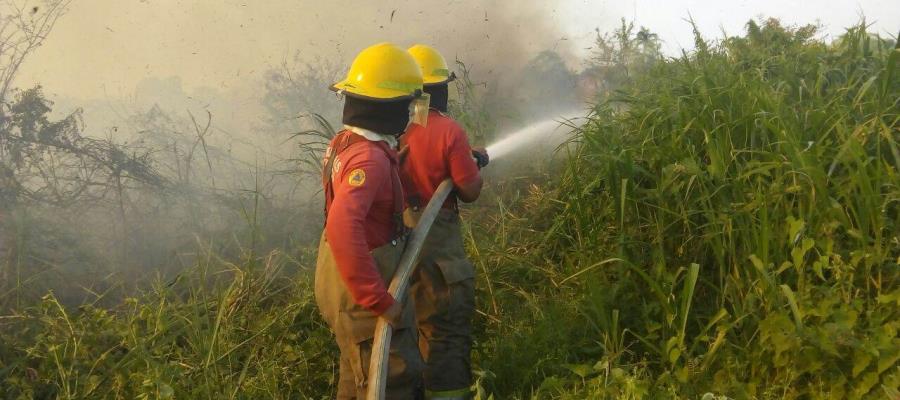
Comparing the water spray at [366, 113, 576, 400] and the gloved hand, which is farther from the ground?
the gloved hand


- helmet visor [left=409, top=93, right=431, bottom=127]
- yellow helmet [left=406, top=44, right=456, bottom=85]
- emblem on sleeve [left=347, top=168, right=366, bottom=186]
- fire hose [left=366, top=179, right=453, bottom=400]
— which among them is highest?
yellow helmet [left=406, top=44, right=456, bottom=85]

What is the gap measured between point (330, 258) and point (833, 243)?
2.06 metres

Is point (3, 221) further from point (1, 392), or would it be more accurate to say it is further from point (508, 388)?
point (508, 388)

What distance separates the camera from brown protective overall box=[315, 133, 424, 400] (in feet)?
9.98

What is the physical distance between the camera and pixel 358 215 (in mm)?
2824

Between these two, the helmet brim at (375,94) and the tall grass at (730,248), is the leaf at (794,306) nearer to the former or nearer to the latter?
the tall grass at (730,248)

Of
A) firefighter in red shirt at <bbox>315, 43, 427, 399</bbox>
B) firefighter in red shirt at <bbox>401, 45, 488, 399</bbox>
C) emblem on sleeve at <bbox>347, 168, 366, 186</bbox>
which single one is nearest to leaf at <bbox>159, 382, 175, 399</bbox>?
firefighter in red shirt at <bbox>315, 43, 427, 399</bbox>

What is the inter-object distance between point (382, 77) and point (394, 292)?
788 millimetres

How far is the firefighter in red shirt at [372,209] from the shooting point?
2881 mm

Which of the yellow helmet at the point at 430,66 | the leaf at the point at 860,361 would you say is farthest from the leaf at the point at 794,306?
the yellow helmet at the point at 430,66

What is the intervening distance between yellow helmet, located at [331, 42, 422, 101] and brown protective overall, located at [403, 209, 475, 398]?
0.68 metres

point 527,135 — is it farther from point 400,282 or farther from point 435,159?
point 400,282

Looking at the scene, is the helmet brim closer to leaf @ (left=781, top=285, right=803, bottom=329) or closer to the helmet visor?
the helmet visor

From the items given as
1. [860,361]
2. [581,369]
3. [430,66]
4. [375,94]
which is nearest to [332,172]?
[375,94]
